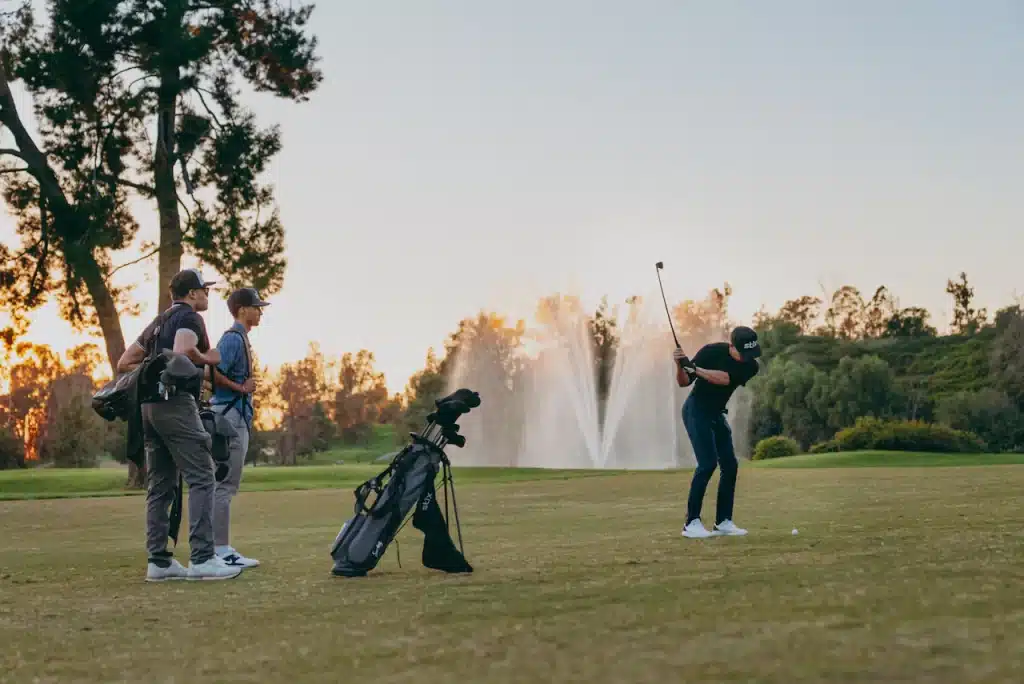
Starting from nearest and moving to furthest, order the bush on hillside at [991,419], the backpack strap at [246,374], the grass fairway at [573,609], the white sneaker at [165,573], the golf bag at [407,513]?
the grass fairway at [573,609]
the golf bag at [407,513]
the white sneaker at [165,573]
the backpack strap at [246,374]
the bush on hillside at [991,419]

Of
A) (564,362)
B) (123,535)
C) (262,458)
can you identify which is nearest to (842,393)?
(564,362)

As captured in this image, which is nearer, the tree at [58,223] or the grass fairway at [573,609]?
the grass fairway at [573,609]

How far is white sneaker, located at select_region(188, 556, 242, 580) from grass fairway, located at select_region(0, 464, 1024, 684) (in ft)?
0.52

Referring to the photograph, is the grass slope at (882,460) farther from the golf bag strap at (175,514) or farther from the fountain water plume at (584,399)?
the golf bag strap at (175,514)

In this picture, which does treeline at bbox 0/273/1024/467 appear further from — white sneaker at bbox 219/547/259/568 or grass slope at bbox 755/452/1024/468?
white sneaker at bbox 219/547/259/568

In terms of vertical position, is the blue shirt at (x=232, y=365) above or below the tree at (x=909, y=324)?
below

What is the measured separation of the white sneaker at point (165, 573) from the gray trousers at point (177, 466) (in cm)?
10

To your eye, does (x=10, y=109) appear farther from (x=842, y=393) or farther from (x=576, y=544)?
(x=842, y=393)

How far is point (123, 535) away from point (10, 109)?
2380 centimetres

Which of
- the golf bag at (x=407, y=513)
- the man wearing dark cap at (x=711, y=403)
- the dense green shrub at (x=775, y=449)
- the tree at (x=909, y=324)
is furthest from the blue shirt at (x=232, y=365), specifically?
the tree at (x=909, y=324)

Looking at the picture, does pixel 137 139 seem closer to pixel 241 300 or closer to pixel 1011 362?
pixel 241 300

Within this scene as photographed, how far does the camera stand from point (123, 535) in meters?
16.5

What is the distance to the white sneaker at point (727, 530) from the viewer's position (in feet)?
40.9

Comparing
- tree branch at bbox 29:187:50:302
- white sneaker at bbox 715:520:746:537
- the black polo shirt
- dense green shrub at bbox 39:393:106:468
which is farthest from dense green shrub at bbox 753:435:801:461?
the black polo shirt
